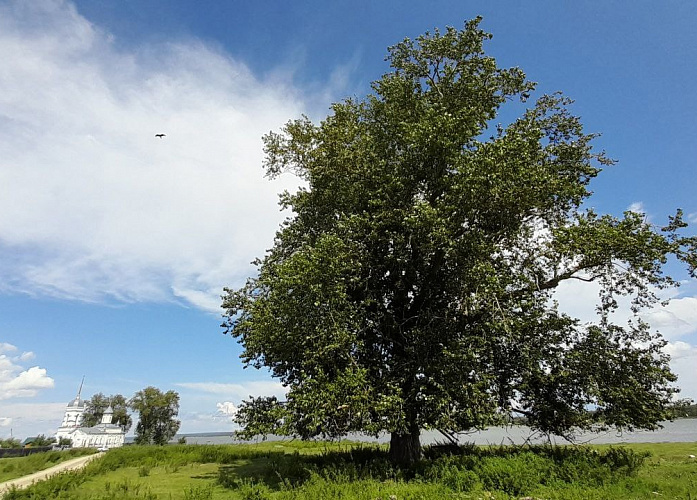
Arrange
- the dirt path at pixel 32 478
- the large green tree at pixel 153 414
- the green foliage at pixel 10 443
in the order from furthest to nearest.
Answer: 1. the large green tree at pixel 153 414
2. the green foliage at pixel 10 443
3. the dirt path at pixel 32 478

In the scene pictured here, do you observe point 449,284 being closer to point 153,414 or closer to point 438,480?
point 438,480

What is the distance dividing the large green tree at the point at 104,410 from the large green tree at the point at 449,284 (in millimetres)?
74831

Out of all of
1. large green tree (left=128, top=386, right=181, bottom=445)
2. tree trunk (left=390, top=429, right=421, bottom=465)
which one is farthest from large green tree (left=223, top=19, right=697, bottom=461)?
large green tree (left=128, top=386, right=181, bottom=445)

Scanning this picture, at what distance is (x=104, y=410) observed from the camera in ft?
276

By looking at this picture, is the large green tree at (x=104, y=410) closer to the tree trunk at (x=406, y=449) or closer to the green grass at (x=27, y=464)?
the green grass at (x=27, y=464)

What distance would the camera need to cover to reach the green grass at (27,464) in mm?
22797

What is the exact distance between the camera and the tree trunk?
17547mm

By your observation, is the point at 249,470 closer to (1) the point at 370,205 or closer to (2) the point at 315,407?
(2) the point at 315,407

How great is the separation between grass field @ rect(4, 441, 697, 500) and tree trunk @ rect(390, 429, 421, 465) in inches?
35.6

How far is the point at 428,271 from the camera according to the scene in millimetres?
18016

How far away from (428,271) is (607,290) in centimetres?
866

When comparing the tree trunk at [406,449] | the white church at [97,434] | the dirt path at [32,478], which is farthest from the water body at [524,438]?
the white church at [97,434]

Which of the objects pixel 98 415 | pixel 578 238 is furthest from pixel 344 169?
pixel 98 415

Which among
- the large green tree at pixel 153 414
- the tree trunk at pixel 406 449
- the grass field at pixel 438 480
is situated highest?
the large green tree at pixel 153 414
